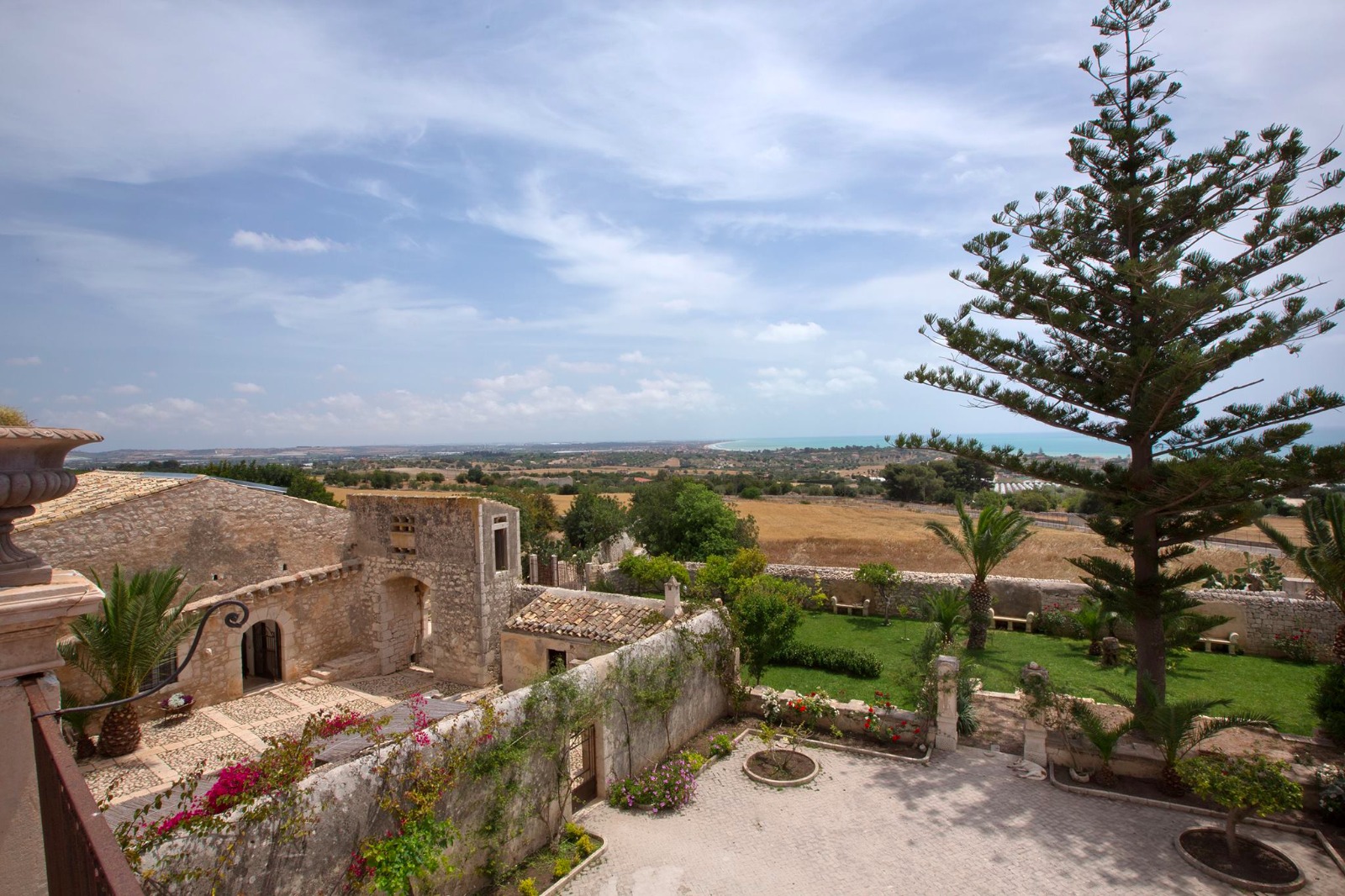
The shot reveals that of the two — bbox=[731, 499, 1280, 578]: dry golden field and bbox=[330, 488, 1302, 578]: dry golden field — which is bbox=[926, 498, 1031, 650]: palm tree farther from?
bbox=[731, 499, 1280, 578]: dry golden field

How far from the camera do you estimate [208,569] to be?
45.5 feet

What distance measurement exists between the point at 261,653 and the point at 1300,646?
2283 centimetres

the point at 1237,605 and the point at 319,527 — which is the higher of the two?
the point at 319,527

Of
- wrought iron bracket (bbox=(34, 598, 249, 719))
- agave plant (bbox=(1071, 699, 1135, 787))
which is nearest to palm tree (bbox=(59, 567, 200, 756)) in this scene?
wrought iron bracket (bbox=(34, 598, 249, 719))

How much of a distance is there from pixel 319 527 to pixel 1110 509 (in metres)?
15.9

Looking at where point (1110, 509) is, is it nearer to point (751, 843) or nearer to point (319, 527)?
point (751, 843)

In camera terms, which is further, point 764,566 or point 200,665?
point 764,566

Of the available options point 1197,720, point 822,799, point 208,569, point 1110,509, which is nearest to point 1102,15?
point 1110,509

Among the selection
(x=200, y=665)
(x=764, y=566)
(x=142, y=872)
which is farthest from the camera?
(x=764, y=566)

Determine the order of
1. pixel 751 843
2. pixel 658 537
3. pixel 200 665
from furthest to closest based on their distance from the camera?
pixel 658 537 → pixel 200 665 → pixel 751 843

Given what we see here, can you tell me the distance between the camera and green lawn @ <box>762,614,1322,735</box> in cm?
1220

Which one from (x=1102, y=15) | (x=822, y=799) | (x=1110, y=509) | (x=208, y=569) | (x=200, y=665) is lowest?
(x=822, y=799)

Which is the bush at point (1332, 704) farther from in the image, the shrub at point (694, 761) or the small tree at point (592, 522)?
the small tree at point (592, 522)

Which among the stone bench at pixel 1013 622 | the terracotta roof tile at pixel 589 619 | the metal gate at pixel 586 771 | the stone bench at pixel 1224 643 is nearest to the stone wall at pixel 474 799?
the metal gate at pixel 586 771
